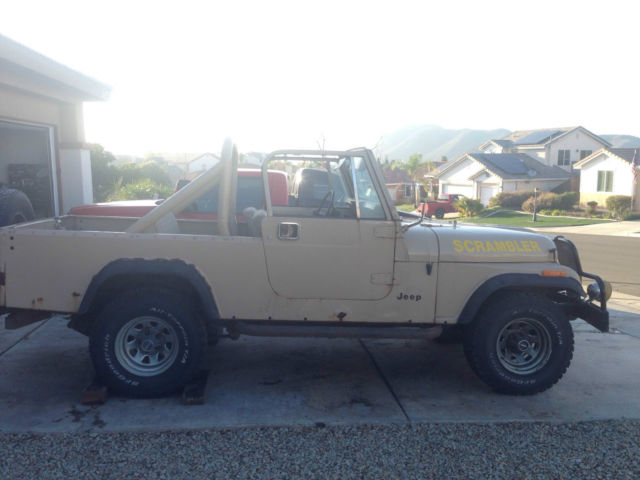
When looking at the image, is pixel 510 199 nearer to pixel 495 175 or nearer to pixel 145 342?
pixel 495 175

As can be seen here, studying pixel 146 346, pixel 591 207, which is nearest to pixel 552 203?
pixel 591 207

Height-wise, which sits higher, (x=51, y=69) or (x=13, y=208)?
(x=51, y=69)

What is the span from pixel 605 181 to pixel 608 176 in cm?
41

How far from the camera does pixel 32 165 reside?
1177 centimetres

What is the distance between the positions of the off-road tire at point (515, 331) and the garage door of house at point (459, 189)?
48.7 m

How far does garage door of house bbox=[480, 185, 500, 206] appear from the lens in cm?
4974

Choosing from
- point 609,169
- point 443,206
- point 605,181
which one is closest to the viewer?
point 443,206

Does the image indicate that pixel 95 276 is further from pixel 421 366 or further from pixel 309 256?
pixel 421 366

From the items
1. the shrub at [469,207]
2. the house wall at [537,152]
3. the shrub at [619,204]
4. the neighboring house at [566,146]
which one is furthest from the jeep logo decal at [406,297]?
the house wall at [537,152]

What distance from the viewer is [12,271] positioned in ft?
15.6

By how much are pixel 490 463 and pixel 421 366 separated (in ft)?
6.62

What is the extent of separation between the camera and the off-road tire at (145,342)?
4734 millimetres

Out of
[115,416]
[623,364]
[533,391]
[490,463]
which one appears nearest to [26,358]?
[115,416]

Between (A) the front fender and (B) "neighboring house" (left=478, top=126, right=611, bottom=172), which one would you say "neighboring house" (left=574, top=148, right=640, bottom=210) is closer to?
(B) "neighboring house" (left=478, top=126, right=611, bottom=172)
